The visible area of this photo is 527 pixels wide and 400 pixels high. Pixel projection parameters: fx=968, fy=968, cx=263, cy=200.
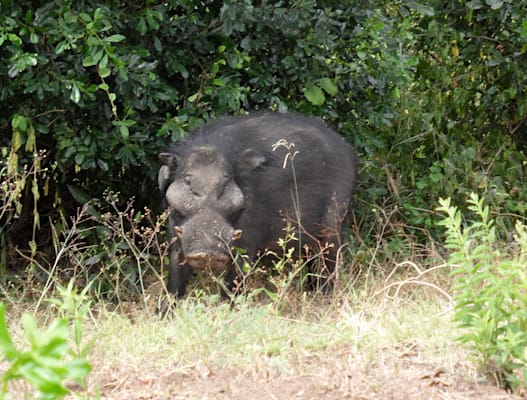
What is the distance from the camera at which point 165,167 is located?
6.21 m

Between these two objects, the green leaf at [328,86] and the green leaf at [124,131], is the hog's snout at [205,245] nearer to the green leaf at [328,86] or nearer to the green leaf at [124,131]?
the green leaf at [124,131]

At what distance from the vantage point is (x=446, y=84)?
762 cm

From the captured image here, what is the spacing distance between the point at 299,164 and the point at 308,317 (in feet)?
4.40

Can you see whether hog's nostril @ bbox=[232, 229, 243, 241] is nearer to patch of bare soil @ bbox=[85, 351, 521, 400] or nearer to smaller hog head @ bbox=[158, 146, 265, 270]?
smaller hog head @ bbox=[158, 146, 265, 270]

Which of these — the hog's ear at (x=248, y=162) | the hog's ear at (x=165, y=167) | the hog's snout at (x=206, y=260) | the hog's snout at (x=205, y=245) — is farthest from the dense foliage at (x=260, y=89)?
the hog's snout at (x=206, y=260)

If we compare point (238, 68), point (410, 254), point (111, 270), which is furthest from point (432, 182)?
point (111, 270)

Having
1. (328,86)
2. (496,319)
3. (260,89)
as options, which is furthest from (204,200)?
(496,319)

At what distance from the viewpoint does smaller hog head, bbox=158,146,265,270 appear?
5730mm

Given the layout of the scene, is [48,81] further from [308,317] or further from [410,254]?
[410,254]

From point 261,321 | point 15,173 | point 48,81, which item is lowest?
point 261,321

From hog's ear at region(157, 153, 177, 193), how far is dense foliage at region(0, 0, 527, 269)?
7.3 inches

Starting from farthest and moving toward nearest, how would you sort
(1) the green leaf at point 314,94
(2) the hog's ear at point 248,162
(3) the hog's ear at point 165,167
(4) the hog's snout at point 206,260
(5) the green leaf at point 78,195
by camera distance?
(1) the green leaf at point 314,94 < (5) the green leaf at point 78,195 < (2) the hog's ear at point 248,162 < (3) the hog's ear at point 165,167 < (4) the hog's snout at point 206,260

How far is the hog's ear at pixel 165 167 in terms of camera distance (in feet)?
20.2

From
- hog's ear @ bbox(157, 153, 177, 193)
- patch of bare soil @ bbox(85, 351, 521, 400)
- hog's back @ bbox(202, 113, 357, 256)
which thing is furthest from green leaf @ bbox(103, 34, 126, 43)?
patch of bare soil @ bbox(85, 351, 521, 400)
